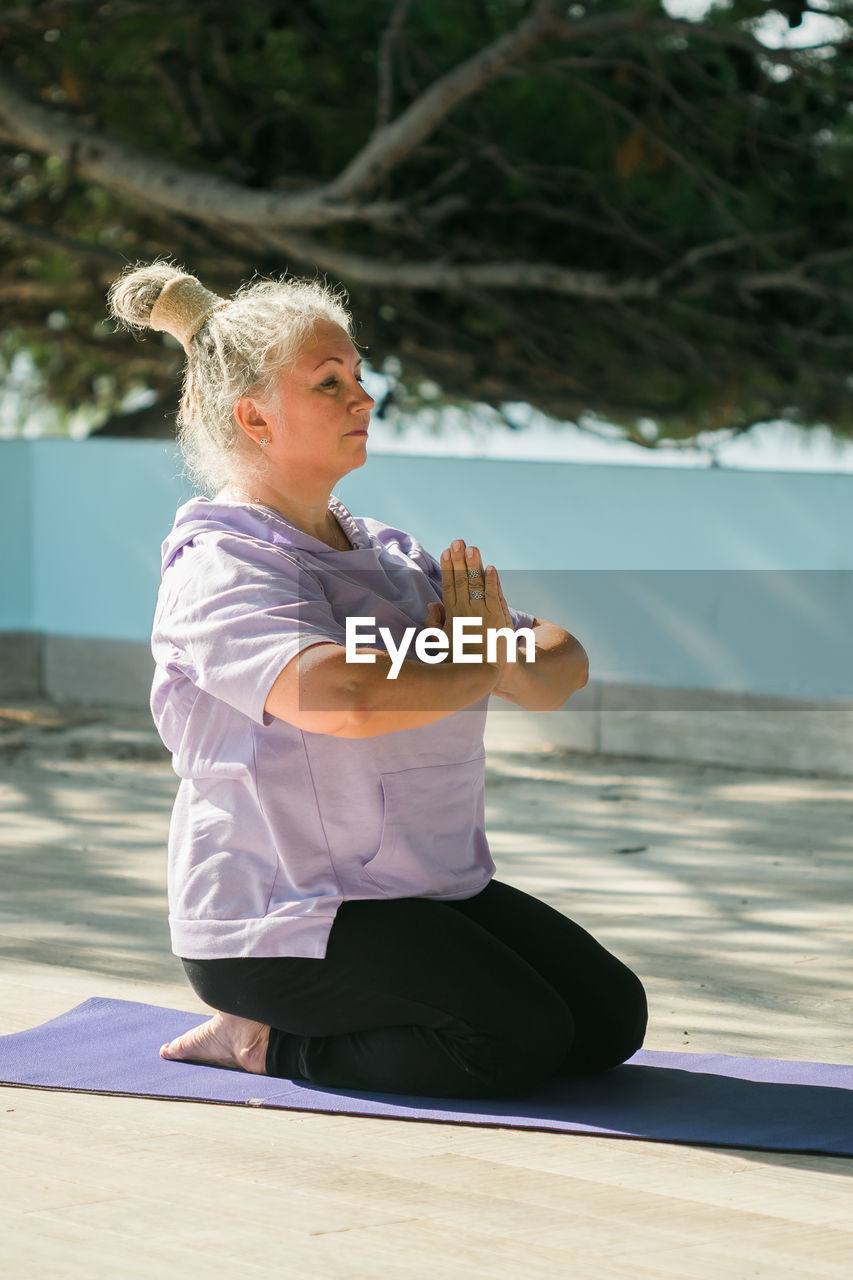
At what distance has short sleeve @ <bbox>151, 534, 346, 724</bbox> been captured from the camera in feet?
7.75

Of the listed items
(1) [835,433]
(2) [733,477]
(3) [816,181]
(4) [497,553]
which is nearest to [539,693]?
(2) [733,477]

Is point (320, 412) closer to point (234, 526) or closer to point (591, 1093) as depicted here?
point (234, 526)

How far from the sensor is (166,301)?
2674mm

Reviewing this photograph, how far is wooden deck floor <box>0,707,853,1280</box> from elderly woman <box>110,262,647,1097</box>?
17cm

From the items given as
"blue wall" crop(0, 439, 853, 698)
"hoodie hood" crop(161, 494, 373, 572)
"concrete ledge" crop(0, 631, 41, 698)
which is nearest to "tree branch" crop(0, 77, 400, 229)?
"blue wall" crop(0, 439, 853, 698)

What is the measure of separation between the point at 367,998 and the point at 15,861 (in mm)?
1934

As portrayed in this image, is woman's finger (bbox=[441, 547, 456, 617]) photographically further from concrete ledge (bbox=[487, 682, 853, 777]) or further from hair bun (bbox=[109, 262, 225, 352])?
concrete ledge (bbox=[487, 682, 853, 777])

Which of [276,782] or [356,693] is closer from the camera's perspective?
[356,693]

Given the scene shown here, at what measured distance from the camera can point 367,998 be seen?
249 cm

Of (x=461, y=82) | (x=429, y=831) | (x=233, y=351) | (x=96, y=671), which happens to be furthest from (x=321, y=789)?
(x=96, y=671)

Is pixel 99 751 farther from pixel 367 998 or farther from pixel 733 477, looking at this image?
pixel 367 998

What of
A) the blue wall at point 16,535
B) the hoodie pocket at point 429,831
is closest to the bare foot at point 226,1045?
the hoodie pocket at point 429,831

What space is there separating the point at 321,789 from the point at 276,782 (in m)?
0.06

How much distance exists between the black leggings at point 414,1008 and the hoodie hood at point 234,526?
52 cm
